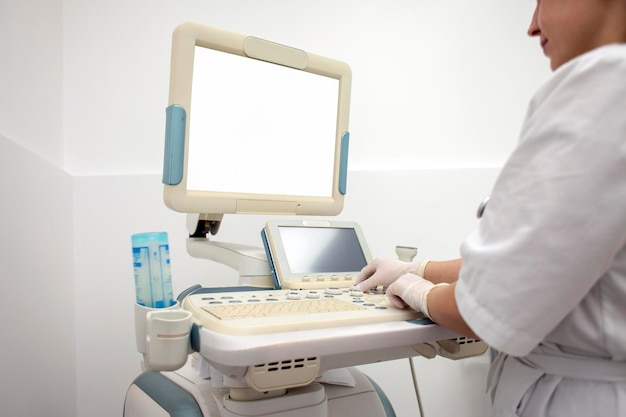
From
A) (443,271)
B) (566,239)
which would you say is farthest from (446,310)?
(443,271)

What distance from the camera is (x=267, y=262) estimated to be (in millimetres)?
1026

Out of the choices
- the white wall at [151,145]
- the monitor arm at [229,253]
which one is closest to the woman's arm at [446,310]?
the monitor arm at [229,253]

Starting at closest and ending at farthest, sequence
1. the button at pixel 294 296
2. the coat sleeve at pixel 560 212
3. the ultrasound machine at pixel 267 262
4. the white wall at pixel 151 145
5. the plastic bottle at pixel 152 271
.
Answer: the coat sleeve at pixel 560 212
the ultrasound machine at pixel 267 262
the plastic bottle at pixel 152 271
the button at pixel 294 296
the white wall at pixel 151 145

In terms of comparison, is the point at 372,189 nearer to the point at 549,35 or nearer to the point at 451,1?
the point at 451,1

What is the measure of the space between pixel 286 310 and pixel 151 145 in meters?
0.94

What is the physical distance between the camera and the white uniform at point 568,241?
0.46 meters

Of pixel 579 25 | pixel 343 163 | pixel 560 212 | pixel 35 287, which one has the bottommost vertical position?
pixel 35 287

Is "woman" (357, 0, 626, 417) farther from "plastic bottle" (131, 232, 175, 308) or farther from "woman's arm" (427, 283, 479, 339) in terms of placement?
"plastic bottle" (131, 232, 175, 308)

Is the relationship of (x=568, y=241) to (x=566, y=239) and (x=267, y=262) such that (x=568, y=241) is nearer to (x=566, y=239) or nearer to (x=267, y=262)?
(x=566, y=239)

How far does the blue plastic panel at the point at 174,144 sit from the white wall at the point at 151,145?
1.24 feet

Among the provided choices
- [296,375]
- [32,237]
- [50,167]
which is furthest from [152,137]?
[296,375]

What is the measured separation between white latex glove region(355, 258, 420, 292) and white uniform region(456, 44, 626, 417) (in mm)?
376

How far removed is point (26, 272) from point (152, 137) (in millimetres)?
539

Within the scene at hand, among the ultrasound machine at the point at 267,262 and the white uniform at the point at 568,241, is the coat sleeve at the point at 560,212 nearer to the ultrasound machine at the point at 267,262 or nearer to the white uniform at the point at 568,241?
the white uniform at the point at 568,241
